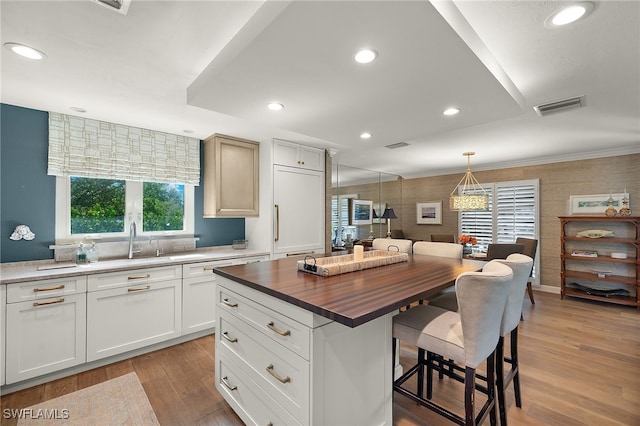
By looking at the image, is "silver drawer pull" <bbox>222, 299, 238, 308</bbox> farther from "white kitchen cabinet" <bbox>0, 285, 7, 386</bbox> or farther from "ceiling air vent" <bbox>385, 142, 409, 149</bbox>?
"ceiling air vent" <bbox>385, 142, 409, 149</bbox>

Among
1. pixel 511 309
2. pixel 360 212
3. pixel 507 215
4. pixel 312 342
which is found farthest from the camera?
pixel 360 212

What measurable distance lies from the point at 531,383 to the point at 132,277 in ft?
11.9

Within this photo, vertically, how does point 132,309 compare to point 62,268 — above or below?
below

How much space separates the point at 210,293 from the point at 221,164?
62.1 inches

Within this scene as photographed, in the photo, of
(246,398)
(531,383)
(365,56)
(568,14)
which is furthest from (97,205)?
(531,383)

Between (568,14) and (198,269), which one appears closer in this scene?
(568,14)

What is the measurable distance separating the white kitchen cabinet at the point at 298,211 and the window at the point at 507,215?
3.67 m

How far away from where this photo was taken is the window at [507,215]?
516cm

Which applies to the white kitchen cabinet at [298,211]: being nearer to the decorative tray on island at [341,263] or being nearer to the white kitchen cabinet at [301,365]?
the decorative tray on island at [341,263]

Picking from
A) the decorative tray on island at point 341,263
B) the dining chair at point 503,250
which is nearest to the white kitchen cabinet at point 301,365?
the decorative tray on island at point 341,263

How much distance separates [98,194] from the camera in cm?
310

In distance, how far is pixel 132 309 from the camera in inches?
106

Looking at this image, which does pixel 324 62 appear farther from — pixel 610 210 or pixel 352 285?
pixel 610 210

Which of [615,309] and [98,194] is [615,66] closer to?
[615,309]
